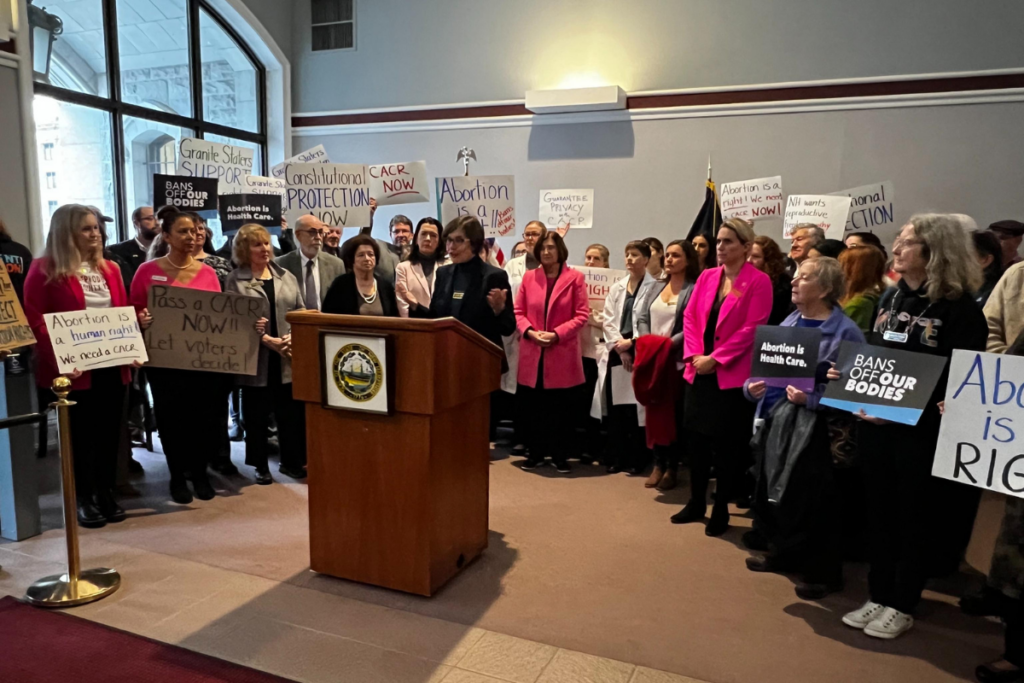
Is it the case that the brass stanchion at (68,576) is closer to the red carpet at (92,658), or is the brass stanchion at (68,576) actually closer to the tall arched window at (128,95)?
the red carpet at (92,658)

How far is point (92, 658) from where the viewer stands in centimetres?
245

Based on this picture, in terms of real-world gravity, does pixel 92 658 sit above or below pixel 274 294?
below

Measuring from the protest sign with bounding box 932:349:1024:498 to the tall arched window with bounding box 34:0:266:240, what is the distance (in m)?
6.53

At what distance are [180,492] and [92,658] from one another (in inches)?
65.0

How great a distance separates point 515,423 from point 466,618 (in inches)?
97.9

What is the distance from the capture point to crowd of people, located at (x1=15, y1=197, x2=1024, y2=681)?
2.62 meters

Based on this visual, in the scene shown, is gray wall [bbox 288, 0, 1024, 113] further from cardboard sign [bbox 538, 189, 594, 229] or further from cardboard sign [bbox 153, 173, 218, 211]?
cardboard sign [bbox 153, 173, 218, 211]

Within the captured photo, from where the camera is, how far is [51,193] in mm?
6160

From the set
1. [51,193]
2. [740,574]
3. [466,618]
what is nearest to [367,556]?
[466,618]

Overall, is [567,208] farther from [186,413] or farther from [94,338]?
[94,338]

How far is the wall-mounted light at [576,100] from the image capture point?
23.7 feet

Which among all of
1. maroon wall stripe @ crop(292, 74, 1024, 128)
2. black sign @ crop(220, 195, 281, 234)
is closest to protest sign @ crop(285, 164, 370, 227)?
black sign @ crop(220, 195, 281, 234)

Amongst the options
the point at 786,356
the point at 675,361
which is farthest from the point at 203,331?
the point at 786,356

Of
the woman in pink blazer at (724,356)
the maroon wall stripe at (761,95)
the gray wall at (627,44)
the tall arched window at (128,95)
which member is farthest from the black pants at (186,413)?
the gray wall at (627,44)
